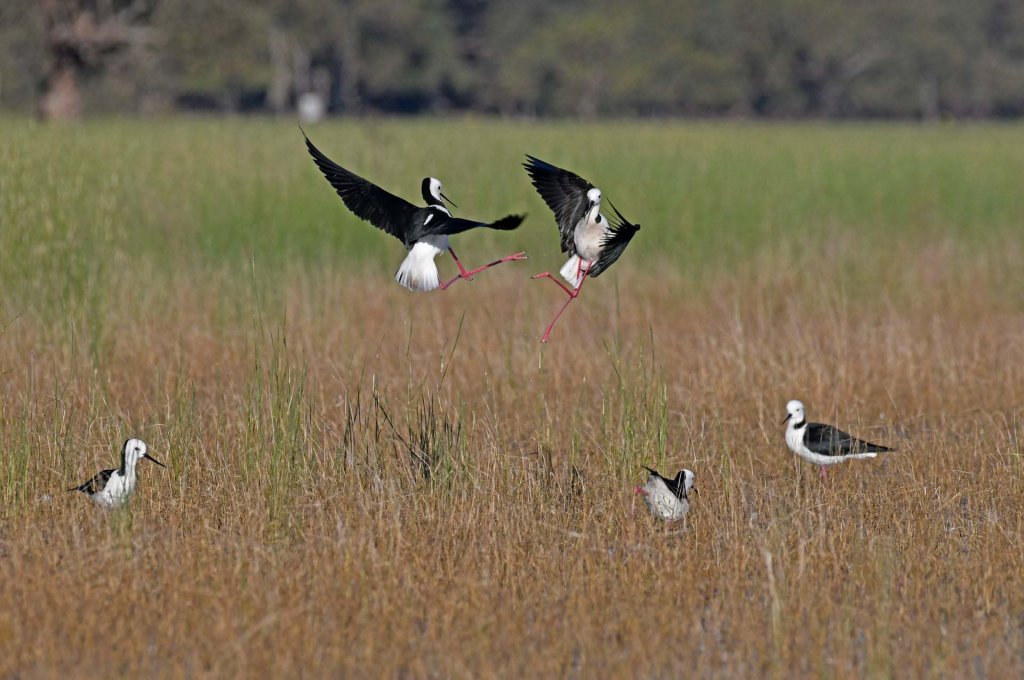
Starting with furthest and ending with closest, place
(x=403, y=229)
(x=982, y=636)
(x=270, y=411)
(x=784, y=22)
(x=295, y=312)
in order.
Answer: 1. (x=784, y=22)
2. (x=295, y=312)
3. (x=270, y=411)
4. (x=982, y=636)
5. (x=403, y=229)

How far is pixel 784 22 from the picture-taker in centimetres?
7344

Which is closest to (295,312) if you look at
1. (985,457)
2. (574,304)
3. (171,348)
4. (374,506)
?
(171,348)

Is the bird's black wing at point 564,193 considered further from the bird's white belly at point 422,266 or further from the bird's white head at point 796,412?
the bird's white head at point 796,412

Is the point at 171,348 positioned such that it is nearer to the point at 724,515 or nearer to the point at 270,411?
the point at 270,411

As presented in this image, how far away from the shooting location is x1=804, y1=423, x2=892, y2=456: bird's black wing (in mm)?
6684

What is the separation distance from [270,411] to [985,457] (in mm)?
3708

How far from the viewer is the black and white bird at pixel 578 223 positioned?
433 centimetres

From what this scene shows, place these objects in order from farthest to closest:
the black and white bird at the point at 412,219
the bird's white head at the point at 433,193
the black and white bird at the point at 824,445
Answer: the black and white bird at the point at 824,445 → the bird's white head at the point at 433,193 → the black and white bird at the point at 412,219

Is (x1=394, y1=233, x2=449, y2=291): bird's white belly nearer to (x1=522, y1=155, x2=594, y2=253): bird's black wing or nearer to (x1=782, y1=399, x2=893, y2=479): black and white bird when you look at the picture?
(x1=522, y1=155, x2=594, y2=253): bird's black wing

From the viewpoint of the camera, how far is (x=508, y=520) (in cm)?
606

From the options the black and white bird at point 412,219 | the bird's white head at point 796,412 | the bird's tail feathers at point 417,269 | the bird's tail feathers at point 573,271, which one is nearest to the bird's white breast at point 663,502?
the bird's white head at point 796,412

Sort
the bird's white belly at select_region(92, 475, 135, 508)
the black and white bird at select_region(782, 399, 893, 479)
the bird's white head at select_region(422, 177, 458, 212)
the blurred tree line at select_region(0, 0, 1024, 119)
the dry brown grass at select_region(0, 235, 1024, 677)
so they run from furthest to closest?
the blurred tree line at select_region(0, 0, 1024, 119), the black and white bird at select_region(782, 399, 893, 479), the bird's white belly at select_region(92, 475, 135, 508), the dry brown grass at select_region(0, 235, 1024, 677), the bird's white head at select_region(422, 177, 458, 212)

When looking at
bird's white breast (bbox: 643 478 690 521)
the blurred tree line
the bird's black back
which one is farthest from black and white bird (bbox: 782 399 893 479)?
the blurred tree line

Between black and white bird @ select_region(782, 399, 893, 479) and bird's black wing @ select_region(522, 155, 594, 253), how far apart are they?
105 inches
